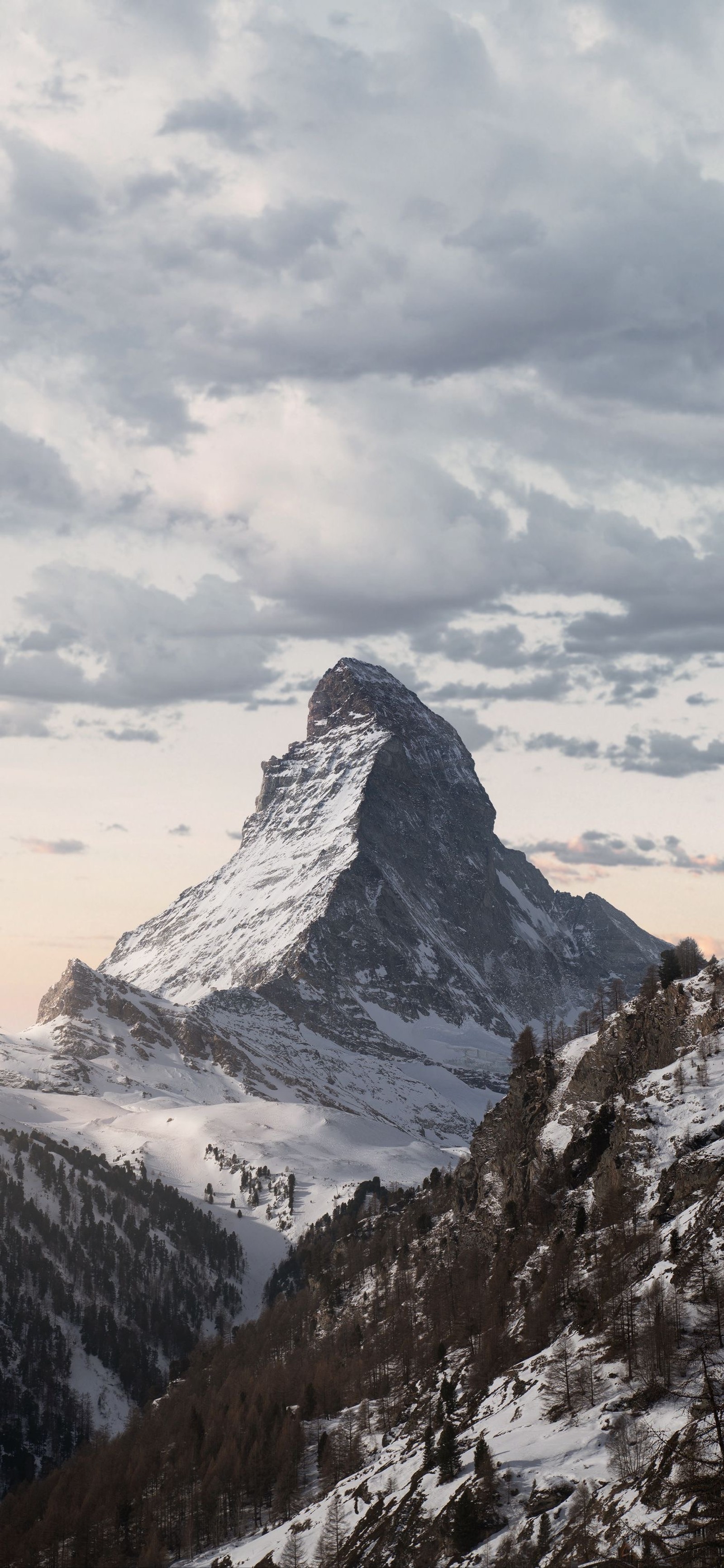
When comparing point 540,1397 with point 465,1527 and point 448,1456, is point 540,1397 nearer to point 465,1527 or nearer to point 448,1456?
point 448,1456

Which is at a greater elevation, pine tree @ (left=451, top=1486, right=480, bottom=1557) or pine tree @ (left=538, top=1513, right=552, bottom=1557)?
pine tree @ (left=538, top=1513, right=552, bottom=1557)

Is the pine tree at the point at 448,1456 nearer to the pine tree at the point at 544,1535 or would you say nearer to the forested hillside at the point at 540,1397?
the forested hillside at the point at 540,1397

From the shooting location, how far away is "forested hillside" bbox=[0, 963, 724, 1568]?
94000 mm

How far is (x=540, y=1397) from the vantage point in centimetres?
11650

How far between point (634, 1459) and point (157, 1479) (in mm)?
125075

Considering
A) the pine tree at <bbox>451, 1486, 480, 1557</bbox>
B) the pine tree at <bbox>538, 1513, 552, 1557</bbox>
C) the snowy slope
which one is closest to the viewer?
the snowy slope

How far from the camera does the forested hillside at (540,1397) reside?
9400cm

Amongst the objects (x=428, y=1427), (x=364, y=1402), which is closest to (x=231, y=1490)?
(x=364, y=1402)

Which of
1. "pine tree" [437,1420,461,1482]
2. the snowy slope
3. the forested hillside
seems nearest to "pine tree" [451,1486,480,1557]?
the forested hillside

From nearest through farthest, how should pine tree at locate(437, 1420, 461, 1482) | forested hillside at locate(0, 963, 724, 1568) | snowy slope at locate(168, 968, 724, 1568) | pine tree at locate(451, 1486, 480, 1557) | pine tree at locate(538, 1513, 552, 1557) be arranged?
snowy slope at locate(168, 968, 724, 1568) → pine tree at locate(538, 1513, 552, 1557) → forested hillside at locate(0, 963, 724, 1568) → pine tree at locate(451, 1486, 480, 1557) → pine tree at locate(437, 1420, 461, 1482)

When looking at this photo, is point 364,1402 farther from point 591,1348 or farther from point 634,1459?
point 634,1459

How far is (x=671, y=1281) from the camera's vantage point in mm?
113312

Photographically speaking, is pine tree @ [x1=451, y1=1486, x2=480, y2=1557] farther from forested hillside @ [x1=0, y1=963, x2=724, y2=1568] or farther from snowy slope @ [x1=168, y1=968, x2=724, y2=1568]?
snowy slope @ [x1=168, y1=968, x2=724, y2=1568]

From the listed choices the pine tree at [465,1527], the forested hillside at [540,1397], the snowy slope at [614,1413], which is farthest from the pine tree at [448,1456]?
the pine tree at [465,1527]
